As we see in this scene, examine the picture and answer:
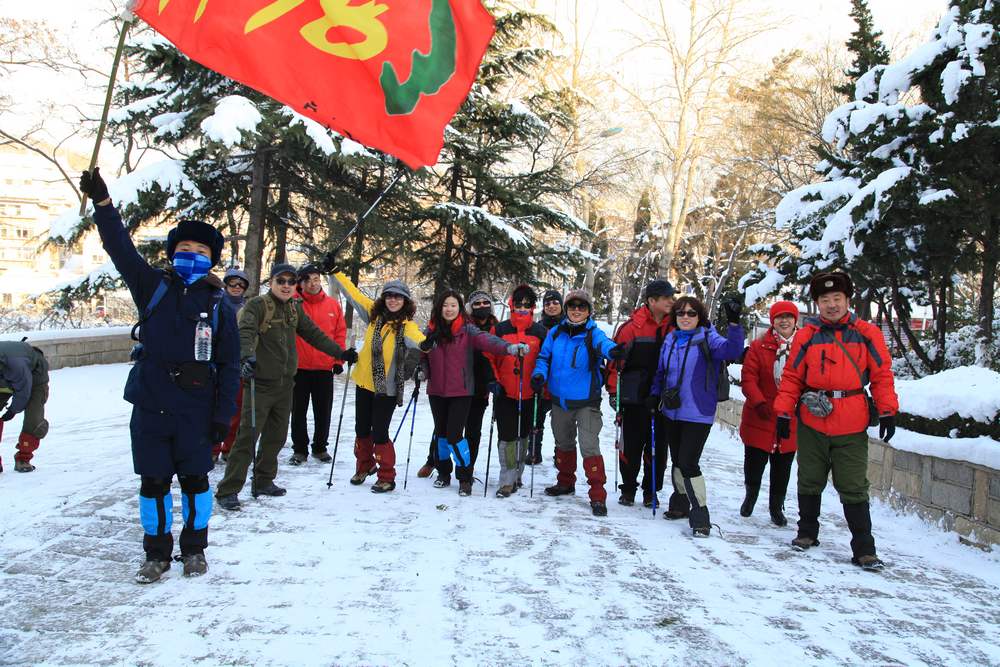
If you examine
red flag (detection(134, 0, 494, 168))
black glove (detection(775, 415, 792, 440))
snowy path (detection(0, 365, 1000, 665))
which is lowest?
snowy path (detection(0, 365, 1000, 665))

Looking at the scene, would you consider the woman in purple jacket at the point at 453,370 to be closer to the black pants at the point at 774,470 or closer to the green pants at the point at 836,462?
the black pants at the point at 774,470

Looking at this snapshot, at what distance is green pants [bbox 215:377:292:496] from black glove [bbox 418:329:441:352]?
1.17 metres

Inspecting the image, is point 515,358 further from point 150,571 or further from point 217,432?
point 150,571

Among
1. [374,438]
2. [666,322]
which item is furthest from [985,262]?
[374,438]

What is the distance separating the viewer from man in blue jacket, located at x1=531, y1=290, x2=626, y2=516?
5684mm

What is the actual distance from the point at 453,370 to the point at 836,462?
312 centimetres

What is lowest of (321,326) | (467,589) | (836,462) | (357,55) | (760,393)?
(467,589)

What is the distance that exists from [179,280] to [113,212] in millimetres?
492

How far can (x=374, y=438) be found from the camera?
6.08 m

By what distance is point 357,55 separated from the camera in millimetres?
4375

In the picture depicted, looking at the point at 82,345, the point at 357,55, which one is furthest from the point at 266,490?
the point at 82,345

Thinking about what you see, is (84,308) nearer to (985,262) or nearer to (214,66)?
(214,66)

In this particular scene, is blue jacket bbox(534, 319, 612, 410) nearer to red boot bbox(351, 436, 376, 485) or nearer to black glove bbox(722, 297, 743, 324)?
black glove bbox(722, 297, 743, 324)

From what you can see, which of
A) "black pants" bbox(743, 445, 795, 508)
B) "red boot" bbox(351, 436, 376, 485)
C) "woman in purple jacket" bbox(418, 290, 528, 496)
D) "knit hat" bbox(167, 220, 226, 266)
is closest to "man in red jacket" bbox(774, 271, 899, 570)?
"black pants" bbox(743, 445, 795, 508)
